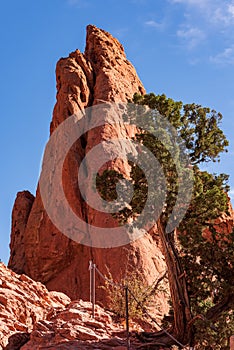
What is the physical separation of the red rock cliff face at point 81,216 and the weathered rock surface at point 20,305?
3.66 meters

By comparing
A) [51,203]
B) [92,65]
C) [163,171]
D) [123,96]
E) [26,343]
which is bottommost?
[26,343]

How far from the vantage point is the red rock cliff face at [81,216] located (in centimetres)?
2392

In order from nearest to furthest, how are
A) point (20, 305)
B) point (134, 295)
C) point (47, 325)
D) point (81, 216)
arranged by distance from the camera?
point (47, 325)
point (20, 305)
point (134, 295)
point (81, 216)

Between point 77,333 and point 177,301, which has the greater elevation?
point 177,301

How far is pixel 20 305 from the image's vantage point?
1809 cm

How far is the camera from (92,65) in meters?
31.4

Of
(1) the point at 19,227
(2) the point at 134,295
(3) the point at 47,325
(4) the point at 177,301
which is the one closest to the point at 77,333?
(3) the point at 47,325

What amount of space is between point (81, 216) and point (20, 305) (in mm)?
8483

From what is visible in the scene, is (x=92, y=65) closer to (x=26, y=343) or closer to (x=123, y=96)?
(x=123, y=96)

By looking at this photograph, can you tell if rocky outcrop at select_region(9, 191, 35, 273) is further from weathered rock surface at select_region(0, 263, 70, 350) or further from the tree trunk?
the tree trunk

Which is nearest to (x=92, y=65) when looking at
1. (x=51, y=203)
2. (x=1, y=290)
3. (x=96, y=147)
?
(x=96, y=147)

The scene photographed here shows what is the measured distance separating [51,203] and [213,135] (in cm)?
1126

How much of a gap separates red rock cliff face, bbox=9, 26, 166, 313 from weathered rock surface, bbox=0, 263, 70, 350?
12.0ft

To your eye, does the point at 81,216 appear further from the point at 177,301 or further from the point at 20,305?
the point at 177,301
